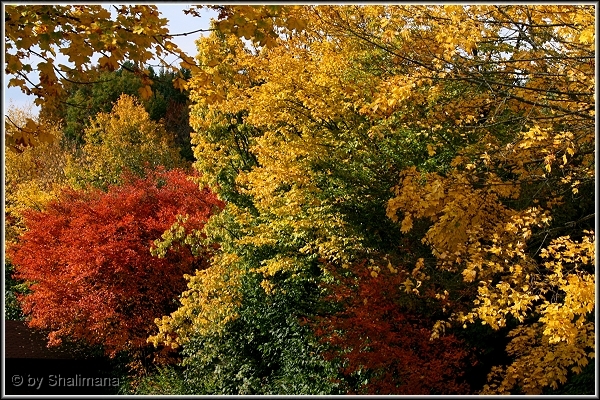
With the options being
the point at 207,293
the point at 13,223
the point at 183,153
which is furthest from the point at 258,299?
the point at 183,153

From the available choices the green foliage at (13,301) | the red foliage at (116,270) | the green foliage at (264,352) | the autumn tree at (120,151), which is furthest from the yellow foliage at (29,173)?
the green foliage at (264,352)

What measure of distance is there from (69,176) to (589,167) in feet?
78.7

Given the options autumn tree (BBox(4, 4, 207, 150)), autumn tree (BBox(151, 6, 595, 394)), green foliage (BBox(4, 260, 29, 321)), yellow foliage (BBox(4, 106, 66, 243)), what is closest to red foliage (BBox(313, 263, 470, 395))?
autumn tree (BBox(151, 6, 595, 394))

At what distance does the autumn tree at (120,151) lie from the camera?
28812 mm

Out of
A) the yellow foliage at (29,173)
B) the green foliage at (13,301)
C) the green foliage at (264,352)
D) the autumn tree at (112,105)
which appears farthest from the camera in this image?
the autumn tree at (112,105)

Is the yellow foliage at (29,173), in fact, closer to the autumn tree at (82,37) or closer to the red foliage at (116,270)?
the red foliage at (116,270)

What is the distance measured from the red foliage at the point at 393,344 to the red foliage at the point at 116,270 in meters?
7.73

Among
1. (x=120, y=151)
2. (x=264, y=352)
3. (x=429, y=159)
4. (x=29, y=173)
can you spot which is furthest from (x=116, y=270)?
(x=29, y=173)

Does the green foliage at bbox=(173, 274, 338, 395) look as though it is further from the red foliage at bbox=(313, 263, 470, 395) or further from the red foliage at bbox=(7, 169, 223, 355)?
the red foliage at bbox=(313, 263, 470, 395)

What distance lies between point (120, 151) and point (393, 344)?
910 inches

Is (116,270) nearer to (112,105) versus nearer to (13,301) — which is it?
(13,301)

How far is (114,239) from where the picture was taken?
16594 millimetres

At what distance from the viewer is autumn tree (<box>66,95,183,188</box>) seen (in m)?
28.8

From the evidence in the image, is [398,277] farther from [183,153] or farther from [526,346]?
[183,153]
